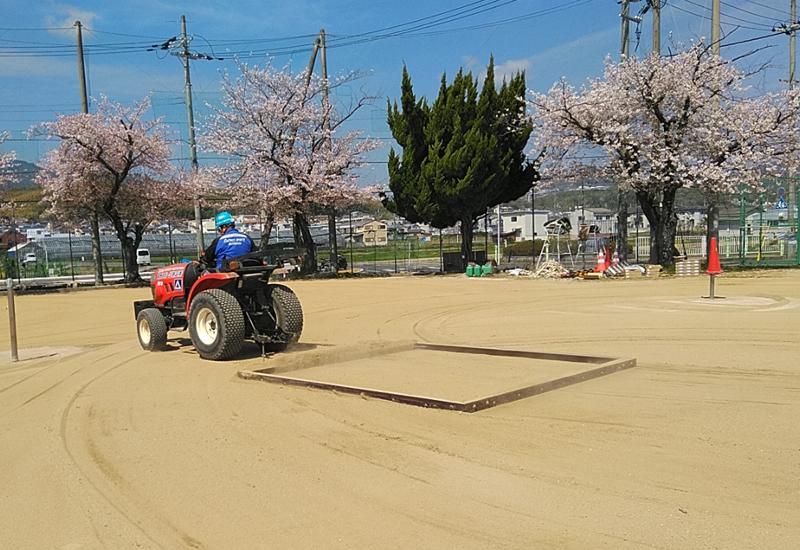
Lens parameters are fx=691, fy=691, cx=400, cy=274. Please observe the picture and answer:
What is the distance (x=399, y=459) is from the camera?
4.88m

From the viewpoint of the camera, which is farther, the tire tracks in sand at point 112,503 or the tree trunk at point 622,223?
the tree trunk at point 622,223

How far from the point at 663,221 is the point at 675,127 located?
11.6ft

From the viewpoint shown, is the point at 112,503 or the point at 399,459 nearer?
the point at 112,503

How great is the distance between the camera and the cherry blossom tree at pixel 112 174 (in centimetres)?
2919

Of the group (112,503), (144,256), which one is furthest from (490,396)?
(144,256)

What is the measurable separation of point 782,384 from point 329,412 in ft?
14.6

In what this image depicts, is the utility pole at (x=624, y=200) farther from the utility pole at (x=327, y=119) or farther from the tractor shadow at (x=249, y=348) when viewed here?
the tractor shadow at (x=249, y=348)

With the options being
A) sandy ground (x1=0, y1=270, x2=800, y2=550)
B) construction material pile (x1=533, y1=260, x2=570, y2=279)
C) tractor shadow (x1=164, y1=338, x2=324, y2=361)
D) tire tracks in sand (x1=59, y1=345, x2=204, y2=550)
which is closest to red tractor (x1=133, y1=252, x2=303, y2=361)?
tractor shadow (x1=164, y1=338, x2=324, y2=361)

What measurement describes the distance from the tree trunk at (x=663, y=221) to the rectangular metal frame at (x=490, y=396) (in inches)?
756

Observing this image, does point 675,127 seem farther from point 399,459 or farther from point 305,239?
point 399,459

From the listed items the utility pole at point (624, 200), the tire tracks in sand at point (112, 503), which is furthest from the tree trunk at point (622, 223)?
the tire tracks in sand at point (112, 503)

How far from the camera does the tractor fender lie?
29.9 feet

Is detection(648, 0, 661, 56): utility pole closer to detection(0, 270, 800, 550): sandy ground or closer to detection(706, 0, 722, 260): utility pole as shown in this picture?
detection(706, 0, 722, 260): utility pole

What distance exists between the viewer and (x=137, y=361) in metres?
9.64
